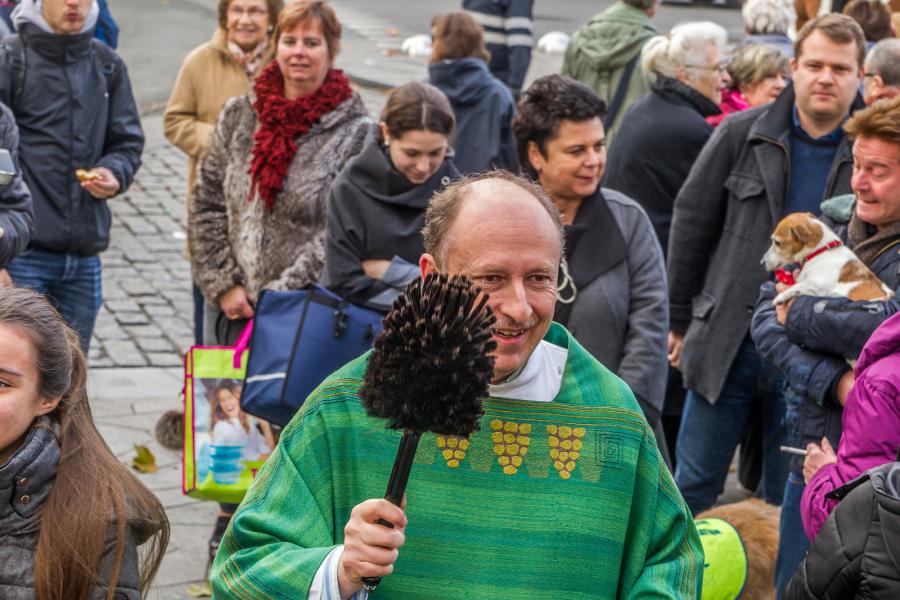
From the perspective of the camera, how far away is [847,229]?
16.4 feet

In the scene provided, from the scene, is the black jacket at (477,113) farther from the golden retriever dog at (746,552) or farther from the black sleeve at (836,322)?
the black sleeve at (836,322)

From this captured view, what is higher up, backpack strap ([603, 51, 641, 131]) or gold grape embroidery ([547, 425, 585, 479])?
gold grape embroidery ([547, 425, 585, 479])

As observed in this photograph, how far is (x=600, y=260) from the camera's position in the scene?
488 centimetres

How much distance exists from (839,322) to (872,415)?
37.3 inches

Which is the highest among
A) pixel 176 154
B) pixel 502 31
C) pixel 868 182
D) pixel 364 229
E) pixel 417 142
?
pixel 868 182

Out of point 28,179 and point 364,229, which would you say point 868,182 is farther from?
point 28,179

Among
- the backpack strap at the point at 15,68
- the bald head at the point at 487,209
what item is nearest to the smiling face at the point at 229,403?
the backpack strap at the point at 15,68

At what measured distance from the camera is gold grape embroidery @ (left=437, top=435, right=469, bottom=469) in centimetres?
271

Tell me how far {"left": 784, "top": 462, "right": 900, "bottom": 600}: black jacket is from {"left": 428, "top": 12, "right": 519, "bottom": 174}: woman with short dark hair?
15.9ft

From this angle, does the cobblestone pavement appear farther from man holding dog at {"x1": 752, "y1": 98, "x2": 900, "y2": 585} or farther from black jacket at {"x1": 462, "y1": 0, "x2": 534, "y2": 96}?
man holding dog at {"x1": 752, "y1": 98, "x2": 900, "y2": 585}

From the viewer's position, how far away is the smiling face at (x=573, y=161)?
16.3 feet

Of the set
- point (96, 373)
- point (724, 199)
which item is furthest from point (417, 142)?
point (96, 373)

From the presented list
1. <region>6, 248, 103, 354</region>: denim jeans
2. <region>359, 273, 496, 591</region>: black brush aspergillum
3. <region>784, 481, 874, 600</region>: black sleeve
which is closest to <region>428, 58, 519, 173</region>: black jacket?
<region>6, 248, 103, 354</region>: denim jeans

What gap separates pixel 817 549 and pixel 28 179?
447 centimetres
